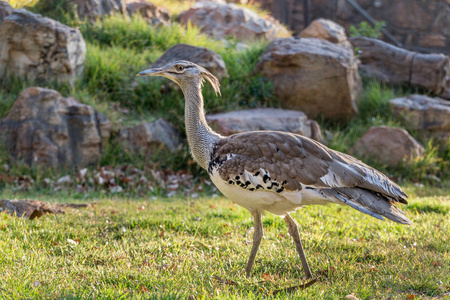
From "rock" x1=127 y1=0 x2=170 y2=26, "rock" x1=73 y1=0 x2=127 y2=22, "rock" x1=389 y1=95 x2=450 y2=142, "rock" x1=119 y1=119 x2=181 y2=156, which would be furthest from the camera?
"rock" x1=127 y1=0 x2=170 y2=26

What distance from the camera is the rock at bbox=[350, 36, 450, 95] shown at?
35.6 ft

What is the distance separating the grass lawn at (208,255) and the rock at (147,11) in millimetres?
7971

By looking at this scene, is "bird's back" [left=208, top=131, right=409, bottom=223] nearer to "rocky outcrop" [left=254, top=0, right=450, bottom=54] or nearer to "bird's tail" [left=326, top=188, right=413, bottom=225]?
"bird's tail" [left=326, top=188, right=413, bottom=225]

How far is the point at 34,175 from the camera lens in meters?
7.56

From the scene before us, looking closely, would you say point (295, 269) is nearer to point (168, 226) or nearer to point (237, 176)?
point (237, 176)

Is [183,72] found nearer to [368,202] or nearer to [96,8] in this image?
[368,202]

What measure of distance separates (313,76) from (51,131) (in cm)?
507

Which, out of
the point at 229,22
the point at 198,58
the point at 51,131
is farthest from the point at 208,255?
the point at 229,22

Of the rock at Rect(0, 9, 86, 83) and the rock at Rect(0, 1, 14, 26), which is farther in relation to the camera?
the rock at Rect(0, 1, 14, 26)

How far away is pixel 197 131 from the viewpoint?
414 cm

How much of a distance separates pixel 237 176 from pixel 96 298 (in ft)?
4.42

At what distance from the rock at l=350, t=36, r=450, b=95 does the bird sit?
7.98 metres

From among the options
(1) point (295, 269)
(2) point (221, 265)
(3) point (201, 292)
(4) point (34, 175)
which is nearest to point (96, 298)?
(3) point (201, 292)

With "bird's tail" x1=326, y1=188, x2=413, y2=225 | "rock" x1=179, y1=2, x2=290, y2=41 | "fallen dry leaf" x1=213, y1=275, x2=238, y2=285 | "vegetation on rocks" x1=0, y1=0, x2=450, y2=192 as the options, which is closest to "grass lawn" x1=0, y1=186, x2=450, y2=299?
"fallen dry leaf" x1=213, y1=275, x2=238, y2=285
